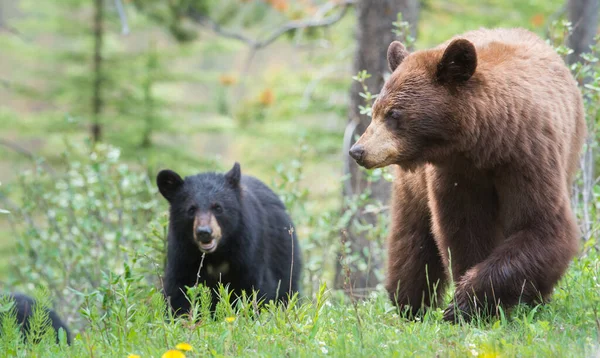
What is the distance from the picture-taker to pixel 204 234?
6172 millimetres

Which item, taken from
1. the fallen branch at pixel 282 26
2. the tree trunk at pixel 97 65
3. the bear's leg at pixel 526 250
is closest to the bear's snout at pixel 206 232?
the bear's leg at pixel 526 250

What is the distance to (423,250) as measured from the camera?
5.46 meters

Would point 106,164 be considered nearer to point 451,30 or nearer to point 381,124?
point 381,124

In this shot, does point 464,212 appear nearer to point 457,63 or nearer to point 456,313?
point 456,313

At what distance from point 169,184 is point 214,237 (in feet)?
2.45

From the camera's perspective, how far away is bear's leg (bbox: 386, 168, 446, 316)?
213 inches

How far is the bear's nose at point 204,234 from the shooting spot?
20.3 feet

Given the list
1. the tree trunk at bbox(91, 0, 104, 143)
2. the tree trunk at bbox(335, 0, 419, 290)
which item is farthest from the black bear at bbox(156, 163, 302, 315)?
the tree trunk at bbox(91, 0, 104, 143)

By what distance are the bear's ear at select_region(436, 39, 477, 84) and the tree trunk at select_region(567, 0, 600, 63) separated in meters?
6.58

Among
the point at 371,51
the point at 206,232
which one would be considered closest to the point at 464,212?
the point at 206,232

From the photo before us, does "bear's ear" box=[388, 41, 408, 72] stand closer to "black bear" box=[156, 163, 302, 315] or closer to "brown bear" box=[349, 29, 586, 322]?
"brown bear" box=[349, 29, 586, 322]

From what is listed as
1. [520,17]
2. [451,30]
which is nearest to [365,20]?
[451,30]

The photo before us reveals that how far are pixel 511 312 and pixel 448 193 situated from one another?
0.80 metres

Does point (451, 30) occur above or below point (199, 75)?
above
